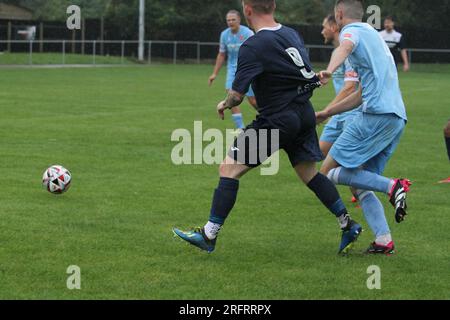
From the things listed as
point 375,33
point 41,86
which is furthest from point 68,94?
point 375,33

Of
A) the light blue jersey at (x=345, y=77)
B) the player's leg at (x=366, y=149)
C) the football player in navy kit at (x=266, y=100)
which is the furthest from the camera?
the light blue jersey at (x=345, y=77)

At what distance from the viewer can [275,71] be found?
22.5 ft

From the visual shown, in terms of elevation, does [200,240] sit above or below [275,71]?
below

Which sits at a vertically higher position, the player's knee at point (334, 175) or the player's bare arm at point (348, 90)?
the player's bare arm at point (348, 90)

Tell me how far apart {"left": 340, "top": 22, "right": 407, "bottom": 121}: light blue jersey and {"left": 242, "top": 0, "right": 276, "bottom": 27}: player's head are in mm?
638

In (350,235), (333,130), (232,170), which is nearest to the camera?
(232,170)

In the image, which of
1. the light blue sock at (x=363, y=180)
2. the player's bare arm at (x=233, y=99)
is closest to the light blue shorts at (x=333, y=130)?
the light blue sock at (x=363, y=180)

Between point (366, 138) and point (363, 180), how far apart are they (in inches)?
13.4

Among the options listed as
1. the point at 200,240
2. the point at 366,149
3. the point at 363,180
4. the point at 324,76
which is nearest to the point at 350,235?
the point at 363,180

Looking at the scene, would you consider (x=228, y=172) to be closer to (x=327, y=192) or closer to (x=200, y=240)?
(x=200, y=240)

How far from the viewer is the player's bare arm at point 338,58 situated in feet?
22.1

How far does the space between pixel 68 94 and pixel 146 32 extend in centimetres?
3482

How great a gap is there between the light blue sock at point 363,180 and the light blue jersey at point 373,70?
0.51 metres

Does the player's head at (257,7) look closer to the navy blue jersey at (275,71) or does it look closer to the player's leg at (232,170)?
the navy blue jersey at (275,71)
